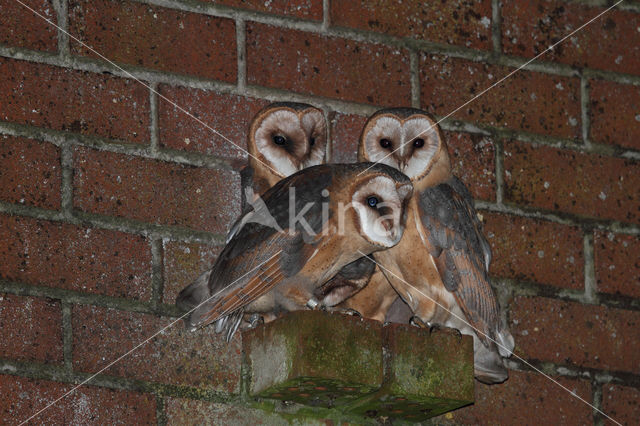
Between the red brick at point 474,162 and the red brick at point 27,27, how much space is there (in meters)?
0.87

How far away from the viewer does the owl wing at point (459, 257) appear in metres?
2.31

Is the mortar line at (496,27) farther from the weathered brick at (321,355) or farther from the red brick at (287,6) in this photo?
the weathered brick at (321,355)

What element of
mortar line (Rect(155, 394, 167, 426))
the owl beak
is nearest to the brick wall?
mortar line (Rect(155, 394, 167, 426))

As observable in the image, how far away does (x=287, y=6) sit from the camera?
2.63 m

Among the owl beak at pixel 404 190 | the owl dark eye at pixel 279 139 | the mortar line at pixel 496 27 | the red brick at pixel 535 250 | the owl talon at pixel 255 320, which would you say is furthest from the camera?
the mortar line at pixel 496 27

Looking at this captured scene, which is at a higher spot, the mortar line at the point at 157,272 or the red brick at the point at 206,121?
the red brick at the point at 206,121

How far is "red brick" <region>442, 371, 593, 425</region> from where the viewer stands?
2533 millimetres

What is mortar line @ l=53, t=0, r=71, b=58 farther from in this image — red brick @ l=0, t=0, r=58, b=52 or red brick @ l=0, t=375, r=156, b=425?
red brick @ l=0, t=375, r=156, b=425

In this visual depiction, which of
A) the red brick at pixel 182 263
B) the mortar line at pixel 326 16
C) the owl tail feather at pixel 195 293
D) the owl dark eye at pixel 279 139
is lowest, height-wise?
the owl tail feather at pixel 195 293

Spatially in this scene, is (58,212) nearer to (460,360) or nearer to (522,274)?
(460,360)

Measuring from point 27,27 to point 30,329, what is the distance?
61cm

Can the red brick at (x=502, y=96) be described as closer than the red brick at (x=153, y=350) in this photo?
No

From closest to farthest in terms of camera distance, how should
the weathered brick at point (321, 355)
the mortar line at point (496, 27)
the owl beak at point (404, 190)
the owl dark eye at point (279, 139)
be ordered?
the weathered brick at point (321, 355) < the owl beak at point (404, 190) < the owl dark eye at point (279, 139) < the mortar line at point (496, 27)

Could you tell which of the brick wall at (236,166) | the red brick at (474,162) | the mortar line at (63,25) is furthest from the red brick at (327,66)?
the mortar line at (63,25)
